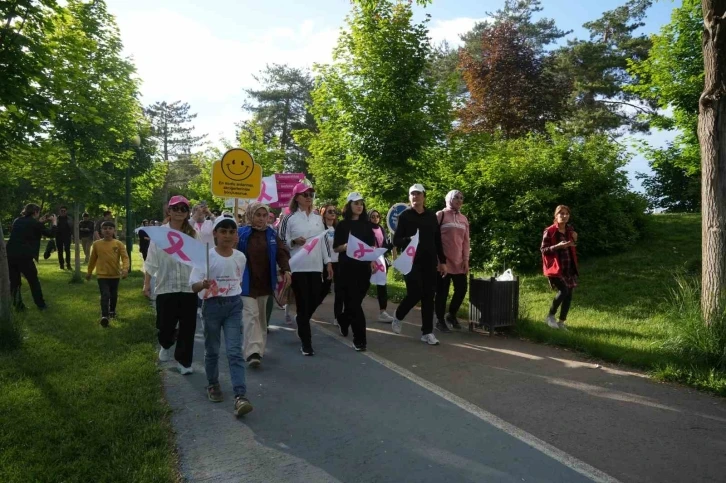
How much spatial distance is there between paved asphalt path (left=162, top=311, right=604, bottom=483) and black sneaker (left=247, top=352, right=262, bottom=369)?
0.13 meters

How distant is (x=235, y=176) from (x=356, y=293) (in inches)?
140

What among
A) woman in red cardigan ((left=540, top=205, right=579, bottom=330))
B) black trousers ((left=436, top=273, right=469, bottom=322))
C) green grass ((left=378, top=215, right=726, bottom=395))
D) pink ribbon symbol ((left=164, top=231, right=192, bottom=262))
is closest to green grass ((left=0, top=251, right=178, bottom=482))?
pink ribbon symbol ((left=164, top=231, right=192, bottom=262))

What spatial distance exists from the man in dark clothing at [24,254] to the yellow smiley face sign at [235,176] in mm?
3931

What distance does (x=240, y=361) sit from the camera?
188 inches

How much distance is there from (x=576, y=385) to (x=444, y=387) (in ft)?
4.40

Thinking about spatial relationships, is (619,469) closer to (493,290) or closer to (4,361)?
(493,290)

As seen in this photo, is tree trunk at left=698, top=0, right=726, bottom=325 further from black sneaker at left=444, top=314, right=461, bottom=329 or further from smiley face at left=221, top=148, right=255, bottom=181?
smiley face at left=221, top=148, right=255, bottom=181

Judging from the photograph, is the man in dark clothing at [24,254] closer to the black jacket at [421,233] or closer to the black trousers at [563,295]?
the black jacket at [421,233]

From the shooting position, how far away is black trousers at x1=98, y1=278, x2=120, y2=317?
28.2ft

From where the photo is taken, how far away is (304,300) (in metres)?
6.75

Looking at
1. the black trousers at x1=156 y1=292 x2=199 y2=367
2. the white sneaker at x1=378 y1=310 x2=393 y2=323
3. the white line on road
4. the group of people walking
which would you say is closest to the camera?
the white line on road

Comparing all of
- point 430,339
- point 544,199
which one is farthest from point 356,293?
point 544,199

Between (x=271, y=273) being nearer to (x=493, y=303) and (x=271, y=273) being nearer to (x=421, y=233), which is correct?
(x=421, y=233)

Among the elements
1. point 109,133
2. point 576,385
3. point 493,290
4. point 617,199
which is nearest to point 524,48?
point 617,199
